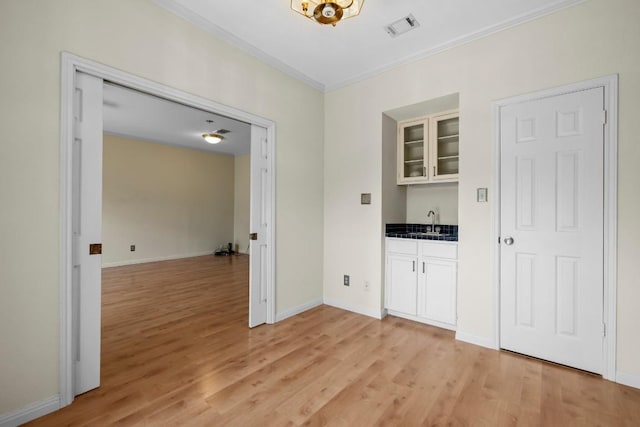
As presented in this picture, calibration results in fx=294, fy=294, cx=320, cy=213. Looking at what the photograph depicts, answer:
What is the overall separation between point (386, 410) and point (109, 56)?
119 inches

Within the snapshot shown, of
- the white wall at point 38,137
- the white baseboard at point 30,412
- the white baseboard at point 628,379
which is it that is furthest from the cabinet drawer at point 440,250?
the white baseboard at point 30,412

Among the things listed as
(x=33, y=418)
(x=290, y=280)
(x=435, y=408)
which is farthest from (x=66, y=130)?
(x=435, y=408)

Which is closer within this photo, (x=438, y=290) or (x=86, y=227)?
(x=86, y=227)

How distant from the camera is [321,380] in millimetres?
2178

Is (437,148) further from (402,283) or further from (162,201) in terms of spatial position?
(162,201)

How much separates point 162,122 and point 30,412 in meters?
4.92

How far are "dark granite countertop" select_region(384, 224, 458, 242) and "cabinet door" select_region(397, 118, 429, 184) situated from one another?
2.01 ft

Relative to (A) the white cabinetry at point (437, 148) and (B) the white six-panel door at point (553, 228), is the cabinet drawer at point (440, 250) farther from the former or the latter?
(A) the white cabinetry at point (437, 148)

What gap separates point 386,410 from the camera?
1.85 metres

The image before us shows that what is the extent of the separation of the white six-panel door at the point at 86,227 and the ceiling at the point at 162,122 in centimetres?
186

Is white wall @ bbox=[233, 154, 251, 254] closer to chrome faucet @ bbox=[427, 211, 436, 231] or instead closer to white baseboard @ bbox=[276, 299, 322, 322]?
white baseboard @ bbox=[276, 299, 322, 322]

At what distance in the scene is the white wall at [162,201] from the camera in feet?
21.1

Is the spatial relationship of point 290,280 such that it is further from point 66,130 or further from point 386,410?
point 66,130

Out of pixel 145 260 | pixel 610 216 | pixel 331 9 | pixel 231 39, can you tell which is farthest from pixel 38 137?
pixel 145 260
